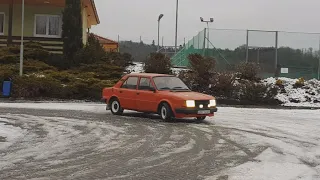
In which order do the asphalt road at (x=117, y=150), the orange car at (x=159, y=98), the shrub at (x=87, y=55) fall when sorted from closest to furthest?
the asphalt road at (x=117, y=150) → the orange car at (x=159, y=98) → the shrub at (x=87, y=55)

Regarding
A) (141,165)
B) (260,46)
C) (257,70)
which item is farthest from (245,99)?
(141,165)

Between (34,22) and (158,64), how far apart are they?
422 inches

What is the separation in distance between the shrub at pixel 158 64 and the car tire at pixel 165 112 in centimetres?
1059

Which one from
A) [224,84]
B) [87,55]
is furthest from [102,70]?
[224,84]

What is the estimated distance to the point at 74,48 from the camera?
2791cm

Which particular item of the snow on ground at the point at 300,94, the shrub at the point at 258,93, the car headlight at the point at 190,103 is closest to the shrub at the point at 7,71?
the shrub at the point at 258,93

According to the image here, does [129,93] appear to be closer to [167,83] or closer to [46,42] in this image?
[167,83]

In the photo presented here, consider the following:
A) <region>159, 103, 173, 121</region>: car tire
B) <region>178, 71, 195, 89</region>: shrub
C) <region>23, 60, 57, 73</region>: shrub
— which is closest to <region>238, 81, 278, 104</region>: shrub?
<region>178, 71, 195, 89</region>: shrub

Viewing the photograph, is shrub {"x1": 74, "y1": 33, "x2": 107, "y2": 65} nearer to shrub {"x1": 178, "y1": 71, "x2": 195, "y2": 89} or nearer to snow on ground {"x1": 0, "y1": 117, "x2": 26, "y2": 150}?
shrub {"x1": 178, "y1": 71, "x2": 195, "y2": 89}

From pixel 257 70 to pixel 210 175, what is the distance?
18.7 m

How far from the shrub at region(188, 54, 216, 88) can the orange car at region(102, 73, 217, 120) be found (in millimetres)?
8339

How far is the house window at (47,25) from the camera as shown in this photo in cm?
3059

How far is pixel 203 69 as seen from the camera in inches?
935

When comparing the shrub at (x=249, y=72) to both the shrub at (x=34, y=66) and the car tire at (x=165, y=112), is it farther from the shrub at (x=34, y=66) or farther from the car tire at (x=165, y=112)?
the car tire at (x=165, y=112)
